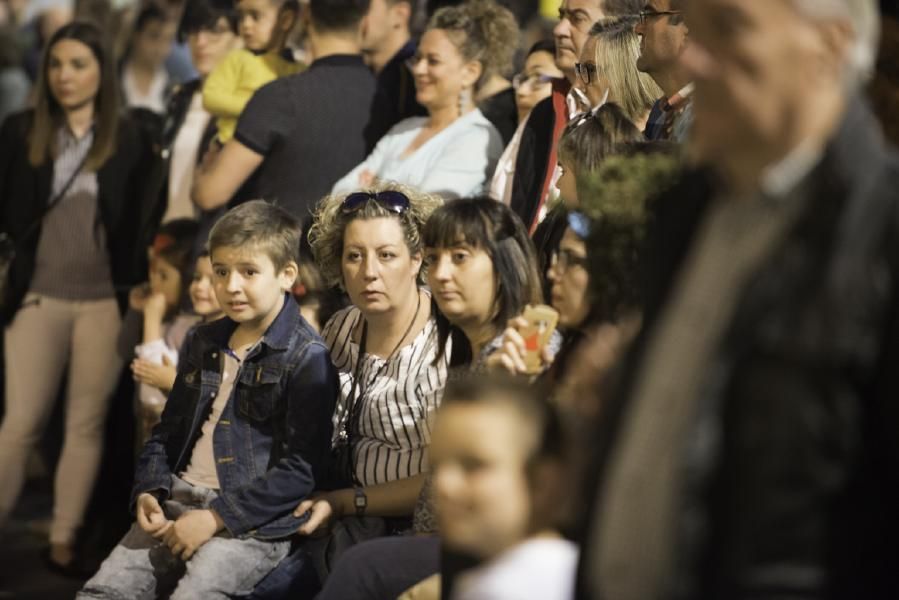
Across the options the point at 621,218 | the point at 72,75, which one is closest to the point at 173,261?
the point at 72,75

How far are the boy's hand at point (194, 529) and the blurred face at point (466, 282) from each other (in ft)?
2.63

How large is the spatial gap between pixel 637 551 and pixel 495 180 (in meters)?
2.48

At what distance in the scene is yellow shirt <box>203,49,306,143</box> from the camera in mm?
5008

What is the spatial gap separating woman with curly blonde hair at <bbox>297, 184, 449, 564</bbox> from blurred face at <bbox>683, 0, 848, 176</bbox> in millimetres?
1609

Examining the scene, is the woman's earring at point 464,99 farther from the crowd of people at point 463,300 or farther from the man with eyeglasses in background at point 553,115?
the man with eyeglasses in background at point 553,115

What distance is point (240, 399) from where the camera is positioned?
11.6 ft

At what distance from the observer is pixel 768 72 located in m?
1.85

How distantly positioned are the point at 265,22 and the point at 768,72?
3470mm

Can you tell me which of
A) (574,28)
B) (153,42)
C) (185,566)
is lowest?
(185,566)

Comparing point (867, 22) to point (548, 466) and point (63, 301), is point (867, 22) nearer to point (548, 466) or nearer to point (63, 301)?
point (548, 466)

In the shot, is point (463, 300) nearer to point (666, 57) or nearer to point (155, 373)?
point (666, 57)

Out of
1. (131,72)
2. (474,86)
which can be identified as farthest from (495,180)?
(131,72)

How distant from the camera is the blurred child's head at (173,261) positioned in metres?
4.93

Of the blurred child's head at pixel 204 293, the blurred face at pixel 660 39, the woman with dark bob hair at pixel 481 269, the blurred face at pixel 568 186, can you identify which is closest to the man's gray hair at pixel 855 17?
the woman with dark bob hair at pixel 481 269
